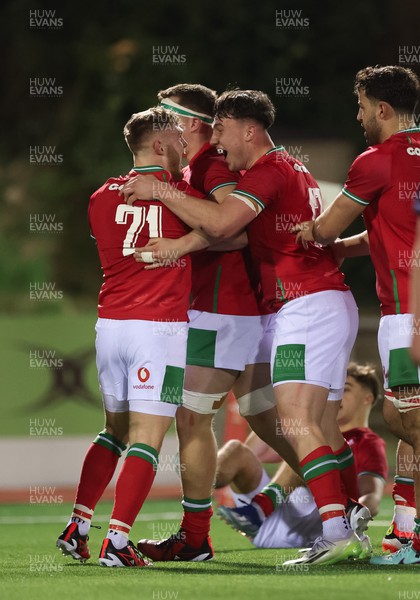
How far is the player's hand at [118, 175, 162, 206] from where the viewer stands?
5.34 m

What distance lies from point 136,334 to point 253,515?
1.67 meters

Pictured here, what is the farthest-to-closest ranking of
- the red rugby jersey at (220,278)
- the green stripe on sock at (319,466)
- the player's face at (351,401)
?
1. the player's face at (351,401)
2. the red rugby jersey at (220,278)
3. the green stripe on sock at (319,466)

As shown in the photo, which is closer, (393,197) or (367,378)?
(393,197)

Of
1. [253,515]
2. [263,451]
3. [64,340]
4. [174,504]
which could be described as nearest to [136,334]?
[253,515]

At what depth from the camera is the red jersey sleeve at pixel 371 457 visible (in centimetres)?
657

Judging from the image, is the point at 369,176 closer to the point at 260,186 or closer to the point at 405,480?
the point at 260,186

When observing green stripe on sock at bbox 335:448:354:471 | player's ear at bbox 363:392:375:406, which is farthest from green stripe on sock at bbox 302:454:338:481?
player's ear at bbox 363:392:375:406

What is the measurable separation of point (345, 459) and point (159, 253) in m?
1.49

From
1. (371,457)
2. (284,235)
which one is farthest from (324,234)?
(371,457)

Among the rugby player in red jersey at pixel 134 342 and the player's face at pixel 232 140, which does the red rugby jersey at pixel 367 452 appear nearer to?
the rugby player in red jersey at pixel 134 342

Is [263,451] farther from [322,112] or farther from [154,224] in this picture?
[322,112]

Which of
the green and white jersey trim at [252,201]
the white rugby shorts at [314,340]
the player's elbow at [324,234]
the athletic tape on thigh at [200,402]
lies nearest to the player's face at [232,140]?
the green and white jersey trim at [252,201]

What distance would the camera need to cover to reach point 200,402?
576cm

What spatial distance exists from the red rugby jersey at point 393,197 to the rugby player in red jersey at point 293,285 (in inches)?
14.9
